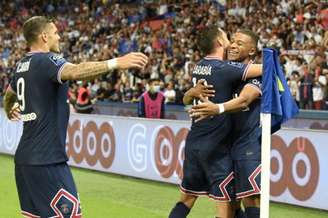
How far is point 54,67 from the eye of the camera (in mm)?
4695

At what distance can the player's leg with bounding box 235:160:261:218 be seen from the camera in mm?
5852

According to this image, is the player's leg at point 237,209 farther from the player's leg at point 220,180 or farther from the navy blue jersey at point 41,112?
the navy blue jersey at point 41,112

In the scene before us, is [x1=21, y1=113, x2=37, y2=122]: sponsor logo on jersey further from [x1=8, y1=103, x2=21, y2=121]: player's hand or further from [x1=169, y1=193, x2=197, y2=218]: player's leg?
[x1=169, y1=193, x2=197, y2=218]: player's leg

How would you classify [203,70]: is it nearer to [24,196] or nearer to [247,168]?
[247,168]

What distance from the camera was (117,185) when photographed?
436 inches

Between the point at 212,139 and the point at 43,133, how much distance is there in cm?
169

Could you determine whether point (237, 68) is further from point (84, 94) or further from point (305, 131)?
point (84, 94)

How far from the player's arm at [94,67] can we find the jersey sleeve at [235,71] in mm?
1407

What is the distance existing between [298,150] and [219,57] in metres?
3.51

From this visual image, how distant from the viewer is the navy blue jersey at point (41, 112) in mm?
4805

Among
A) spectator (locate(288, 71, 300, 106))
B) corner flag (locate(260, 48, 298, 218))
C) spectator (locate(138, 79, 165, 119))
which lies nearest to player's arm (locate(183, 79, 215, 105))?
corner flag (locate(260, 48, 298, 218))

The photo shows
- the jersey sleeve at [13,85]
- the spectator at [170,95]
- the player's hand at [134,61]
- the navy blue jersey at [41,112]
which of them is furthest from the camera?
the spectator at [170,95]

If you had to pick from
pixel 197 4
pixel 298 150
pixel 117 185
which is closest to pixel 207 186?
pixel 298 150

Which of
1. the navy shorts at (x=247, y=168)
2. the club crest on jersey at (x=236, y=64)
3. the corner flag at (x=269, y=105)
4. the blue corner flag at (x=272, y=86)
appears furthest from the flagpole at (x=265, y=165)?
the navy shorts at (x=247, y=168)
